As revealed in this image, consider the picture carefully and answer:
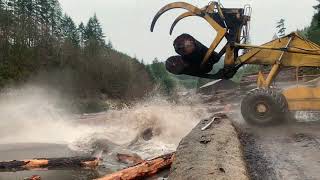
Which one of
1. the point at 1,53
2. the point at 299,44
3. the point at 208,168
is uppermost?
the point at 1,53

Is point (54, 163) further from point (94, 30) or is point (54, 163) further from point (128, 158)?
point (94, 30)

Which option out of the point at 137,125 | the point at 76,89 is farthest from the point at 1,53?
the point at 137,125

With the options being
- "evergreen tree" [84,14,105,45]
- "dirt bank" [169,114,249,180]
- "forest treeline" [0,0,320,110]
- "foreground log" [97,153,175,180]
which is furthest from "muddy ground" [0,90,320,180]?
"evergreen tree" [84,14,105,45]

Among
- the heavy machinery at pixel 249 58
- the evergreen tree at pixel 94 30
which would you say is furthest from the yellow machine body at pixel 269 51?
the evergreen tree at pixel 94 30

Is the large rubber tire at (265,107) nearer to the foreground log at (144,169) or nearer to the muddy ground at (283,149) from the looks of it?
the muddy ground at (283,149)

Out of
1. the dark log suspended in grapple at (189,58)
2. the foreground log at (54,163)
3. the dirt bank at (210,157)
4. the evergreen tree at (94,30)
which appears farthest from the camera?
the evergreen tree at (94,30)

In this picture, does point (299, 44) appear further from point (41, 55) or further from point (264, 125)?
point (41, 55)

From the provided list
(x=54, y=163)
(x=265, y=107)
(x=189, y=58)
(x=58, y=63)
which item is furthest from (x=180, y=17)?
(x=58, y=63)

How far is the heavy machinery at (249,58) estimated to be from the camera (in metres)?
14.7

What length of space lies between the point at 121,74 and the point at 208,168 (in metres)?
69.9

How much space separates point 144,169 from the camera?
10555mm

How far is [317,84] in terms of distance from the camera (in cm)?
1489

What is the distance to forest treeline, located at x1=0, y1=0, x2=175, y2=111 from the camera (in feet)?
203

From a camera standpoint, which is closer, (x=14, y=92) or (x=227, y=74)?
(x=227, y=74)
